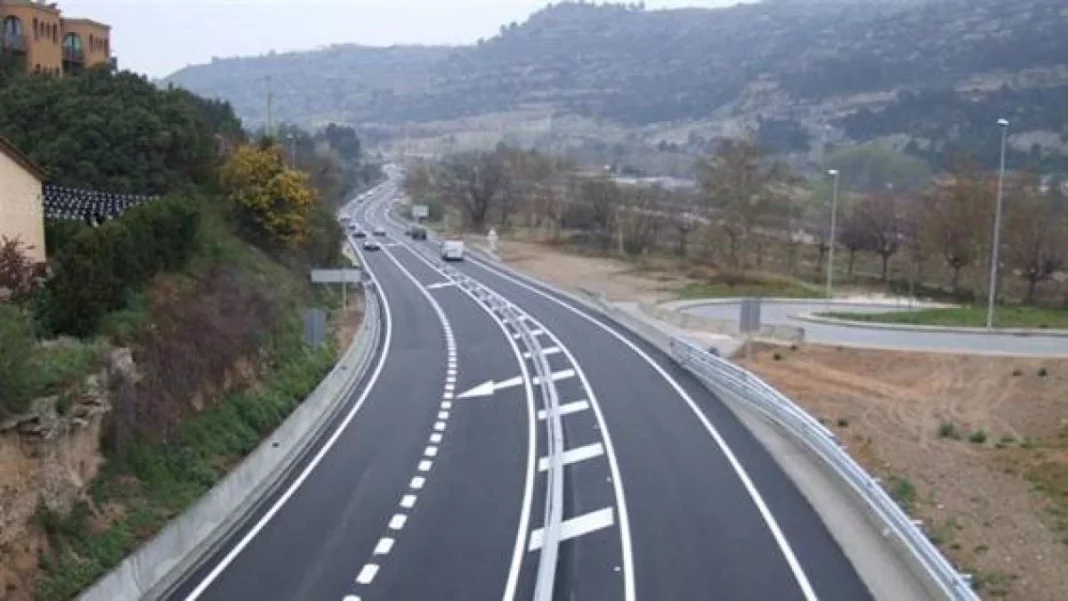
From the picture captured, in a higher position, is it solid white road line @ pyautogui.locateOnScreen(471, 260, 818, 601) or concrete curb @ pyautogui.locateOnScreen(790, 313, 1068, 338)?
concrete curb @ pyautogui.locateOnScreen(790, 313, 1068, 338)

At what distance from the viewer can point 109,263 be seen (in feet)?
71.8

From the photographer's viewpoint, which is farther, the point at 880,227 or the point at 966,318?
the point at 880,227

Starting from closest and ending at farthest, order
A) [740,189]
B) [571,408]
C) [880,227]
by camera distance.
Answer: [571,408] → [740,189] → [880,227]

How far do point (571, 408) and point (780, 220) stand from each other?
59415 mm

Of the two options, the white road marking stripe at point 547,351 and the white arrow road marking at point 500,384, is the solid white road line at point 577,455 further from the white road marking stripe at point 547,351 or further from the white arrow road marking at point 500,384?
the white road marking stripe at point 547,351

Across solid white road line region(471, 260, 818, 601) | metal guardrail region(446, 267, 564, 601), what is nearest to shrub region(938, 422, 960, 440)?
solid white road line region(471, 260, 818, 601)

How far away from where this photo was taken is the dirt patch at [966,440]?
17.6 m

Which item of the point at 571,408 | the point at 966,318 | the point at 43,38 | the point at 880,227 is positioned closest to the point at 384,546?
the point at 571,408

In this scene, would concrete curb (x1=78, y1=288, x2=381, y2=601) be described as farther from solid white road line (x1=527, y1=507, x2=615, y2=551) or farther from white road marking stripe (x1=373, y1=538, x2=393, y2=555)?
solid white road line (x1=527, y1=507, x2=615, y2=551)

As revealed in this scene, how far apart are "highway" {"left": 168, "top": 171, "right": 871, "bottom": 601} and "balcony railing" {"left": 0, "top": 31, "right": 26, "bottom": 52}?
2707cm

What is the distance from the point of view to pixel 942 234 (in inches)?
2458

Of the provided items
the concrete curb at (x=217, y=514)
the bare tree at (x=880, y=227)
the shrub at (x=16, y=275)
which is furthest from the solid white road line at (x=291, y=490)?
the bare tree at (x=880, y=227)

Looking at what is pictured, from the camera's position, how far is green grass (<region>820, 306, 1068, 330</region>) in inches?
1690

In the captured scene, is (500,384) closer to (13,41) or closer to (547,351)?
(547,351)
